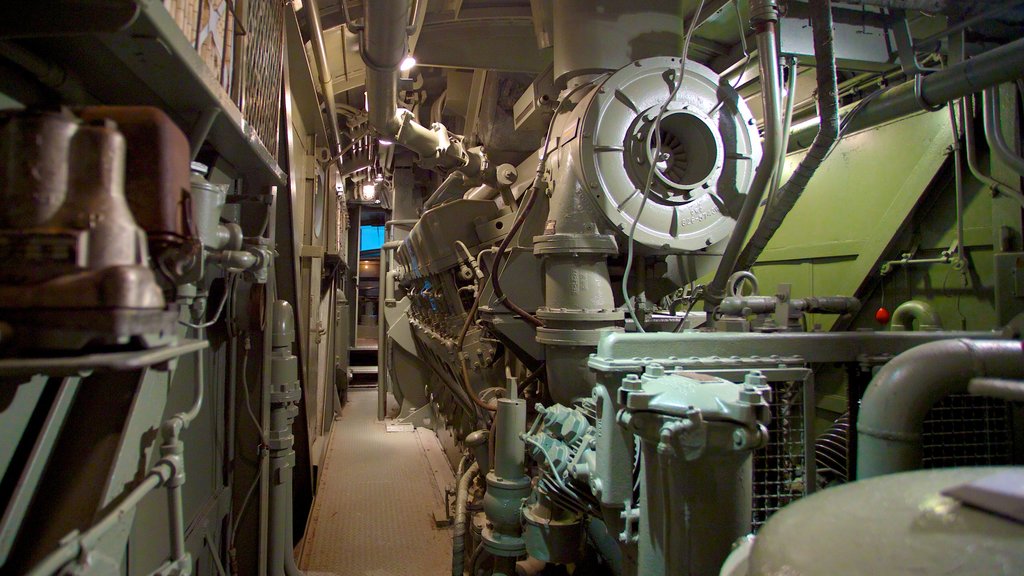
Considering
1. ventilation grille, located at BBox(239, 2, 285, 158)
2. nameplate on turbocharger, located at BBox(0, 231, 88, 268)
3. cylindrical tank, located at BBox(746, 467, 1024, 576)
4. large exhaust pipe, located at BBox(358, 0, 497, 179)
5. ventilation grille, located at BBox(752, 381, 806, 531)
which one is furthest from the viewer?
large exhaust pipe, located at BBox(358, 0, 497, 179)

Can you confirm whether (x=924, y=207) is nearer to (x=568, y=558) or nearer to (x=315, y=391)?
(x=568, y=558)

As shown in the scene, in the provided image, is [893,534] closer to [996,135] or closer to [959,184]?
[996,135]

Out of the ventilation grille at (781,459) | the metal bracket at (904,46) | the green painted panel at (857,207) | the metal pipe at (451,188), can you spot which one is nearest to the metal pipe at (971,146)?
the green painted panel at (857,207)

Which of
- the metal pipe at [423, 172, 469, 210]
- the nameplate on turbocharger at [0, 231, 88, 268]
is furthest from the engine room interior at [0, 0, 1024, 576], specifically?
the metal pipe at [423, 172, 469, 210]

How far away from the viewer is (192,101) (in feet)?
4.43

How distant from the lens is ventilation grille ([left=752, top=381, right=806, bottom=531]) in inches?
77.4

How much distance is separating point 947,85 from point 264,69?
10.5ft

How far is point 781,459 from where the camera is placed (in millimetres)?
2012

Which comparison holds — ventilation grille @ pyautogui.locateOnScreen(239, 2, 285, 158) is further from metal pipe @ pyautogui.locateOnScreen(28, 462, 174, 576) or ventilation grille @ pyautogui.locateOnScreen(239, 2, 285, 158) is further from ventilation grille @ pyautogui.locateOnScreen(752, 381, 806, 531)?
ventilation grille @ pyautogui.locateOnScreen(752, 381, 806, 531)

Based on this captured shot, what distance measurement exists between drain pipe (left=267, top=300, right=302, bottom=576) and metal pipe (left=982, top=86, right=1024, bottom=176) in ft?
12.5

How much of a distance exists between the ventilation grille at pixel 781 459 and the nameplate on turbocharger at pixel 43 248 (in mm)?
2020

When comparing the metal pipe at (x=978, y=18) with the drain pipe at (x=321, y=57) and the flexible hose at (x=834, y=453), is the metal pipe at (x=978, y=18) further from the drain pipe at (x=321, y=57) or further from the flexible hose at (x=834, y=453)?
the drain pipe at (x=321, y=57)

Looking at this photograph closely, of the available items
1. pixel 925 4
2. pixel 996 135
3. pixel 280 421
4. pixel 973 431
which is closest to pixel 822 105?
pixel 925 4

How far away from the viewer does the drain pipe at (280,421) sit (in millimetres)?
2436
